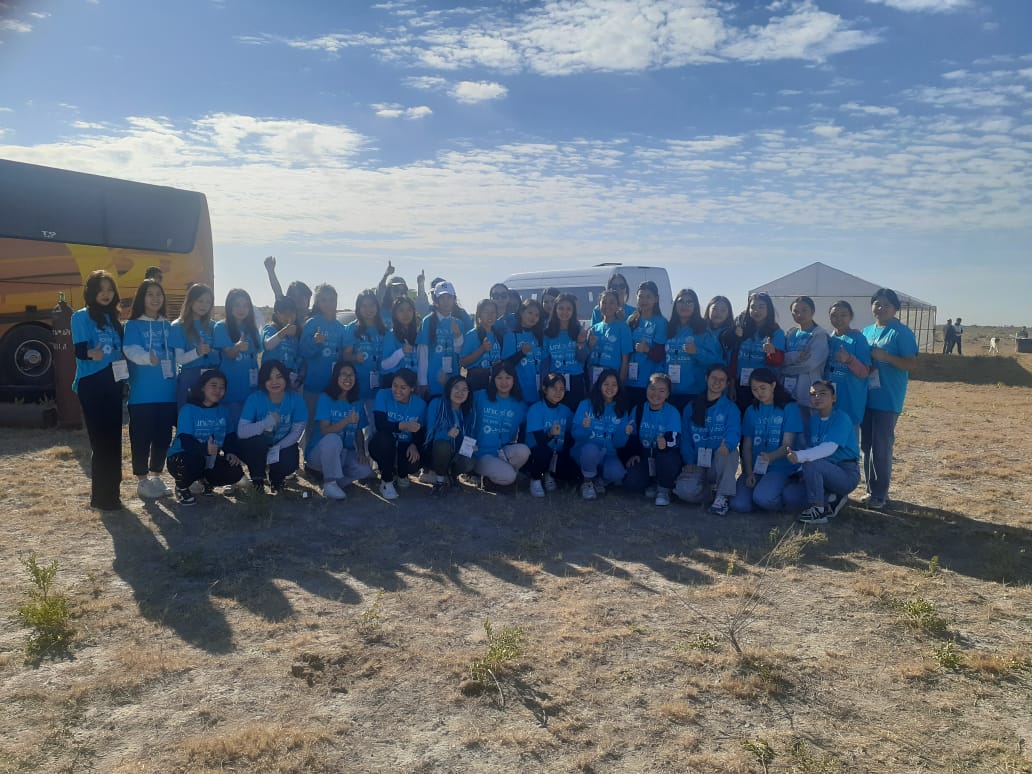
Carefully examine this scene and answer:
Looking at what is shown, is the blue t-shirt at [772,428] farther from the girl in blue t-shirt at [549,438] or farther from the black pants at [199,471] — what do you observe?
the black pants at [199,471]

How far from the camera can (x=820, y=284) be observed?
2412cm

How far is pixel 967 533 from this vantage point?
536 centimetres

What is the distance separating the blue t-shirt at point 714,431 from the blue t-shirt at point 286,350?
354 centimetres

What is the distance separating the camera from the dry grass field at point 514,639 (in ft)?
8.77

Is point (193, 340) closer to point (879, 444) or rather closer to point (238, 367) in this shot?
point (238, 367)

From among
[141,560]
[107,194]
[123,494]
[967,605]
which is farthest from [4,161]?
[967,605]

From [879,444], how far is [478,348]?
3.58 meters


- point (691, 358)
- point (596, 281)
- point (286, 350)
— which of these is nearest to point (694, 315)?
point (691, 358)

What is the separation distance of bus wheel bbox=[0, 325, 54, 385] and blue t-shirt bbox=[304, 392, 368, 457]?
6.79 m

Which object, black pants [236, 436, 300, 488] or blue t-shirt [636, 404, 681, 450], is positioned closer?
black pants [236, 436, 300, 488]

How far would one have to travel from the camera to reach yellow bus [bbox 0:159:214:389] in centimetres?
1063

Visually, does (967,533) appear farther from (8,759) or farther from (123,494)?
(123,494)

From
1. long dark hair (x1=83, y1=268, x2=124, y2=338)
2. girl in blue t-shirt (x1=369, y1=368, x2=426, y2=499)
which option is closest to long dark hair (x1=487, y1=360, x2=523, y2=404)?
girl in blue t-shirt (x1=369, y1=368, x2=426, y2=499)

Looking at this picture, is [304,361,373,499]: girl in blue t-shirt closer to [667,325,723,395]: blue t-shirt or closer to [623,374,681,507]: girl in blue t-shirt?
[623,374,681,507]: girl in blue t-shirt
